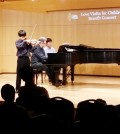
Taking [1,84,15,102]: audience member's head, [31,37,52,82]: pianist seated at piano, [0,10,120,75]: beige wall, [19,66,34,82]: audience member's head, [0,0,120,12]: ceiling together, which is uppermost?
[0,0,120,12]: ceiling

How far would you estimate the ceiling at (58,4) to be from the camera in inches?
380

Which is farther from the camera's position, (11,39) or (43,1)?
(11,39)

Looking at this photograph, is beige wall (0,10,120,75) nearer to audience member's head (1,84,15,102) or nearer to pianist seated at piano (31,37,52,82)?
pianist seated at piano (31,37,52,82)

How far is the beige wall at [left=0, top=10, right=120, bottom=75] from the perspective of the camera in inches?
441

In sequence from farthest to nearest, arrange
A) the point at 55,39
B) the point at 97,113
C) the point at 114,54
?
the point at 55,39, the point at 114,54, the point at 97,113

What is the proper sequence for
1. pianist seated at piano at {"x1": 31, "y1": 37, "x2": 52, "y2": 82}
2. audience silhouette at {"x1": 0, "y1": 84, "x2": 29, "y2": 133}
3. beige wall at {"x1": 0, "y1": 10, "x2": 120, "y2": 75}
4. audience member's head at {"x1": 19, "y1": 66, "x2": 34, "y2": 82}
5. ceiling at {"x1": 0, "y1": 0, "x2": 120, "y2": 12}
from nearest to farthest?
audience silhouette at {"x1": 0, "y1": 84, "x2": 29, "y2": 133} < audience member's head at {"x1": 19, "y1": 66, "x2": 34, "y2": 82} < pianist seated at piano at {"x1": 31, "y1": 37, "x2": 52, "y2": 82} < ceiling at {"x1": 0, "y1": 0, "x2": 120, "y2": 12} < beige wall at {"x1": 0, "y1": 10, "x2": 120, "y2": 75}

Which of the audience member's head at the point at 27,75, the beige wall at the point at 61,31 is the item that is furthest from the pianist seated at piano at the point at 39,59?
the audience member's head at the point at 27,75

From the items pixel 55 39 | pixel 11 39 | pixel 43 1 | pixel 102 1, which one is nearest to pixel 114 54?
pixel 102 1

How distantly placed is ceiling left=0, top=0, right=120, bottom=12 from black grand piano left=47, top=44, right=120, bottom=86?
1.86m

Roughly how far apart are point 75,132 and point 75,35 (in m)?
9.54

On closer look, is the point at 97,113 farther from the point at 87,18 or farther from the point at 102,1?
the point at 87,18

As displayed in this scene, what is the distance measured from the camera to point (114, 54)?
27.4ft

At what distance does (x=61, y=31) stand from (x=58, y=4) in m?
1.67

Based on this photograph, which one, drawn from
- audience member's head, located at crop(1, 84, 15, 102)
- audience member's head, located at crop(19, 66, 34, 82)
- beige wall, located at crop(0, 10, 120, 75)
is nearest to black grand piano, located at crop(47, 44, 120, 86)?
beige wall, located at crop(0, 10, 120, 75)
